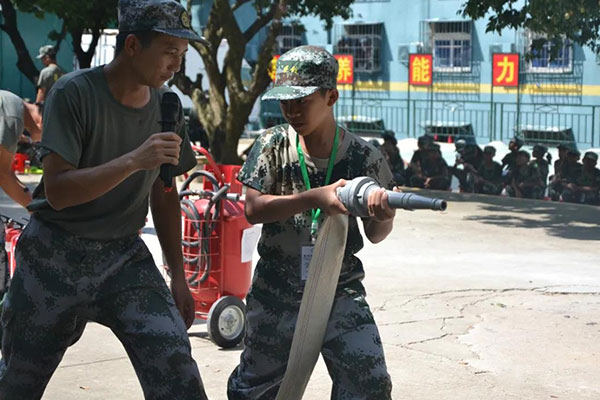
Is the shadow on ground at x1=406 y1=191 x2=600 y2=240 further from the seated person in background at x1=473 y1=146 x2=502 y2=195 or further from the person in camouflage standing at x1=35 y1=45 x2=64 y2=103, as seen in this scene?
the person in camouflage standing at x1=35 y1=45 x2=64 y2=103

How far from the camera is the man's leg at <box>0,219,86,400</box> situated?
12.0ft

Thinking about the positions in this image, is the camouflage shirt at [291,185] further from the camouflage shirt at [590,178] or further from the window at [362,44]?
the window at [362,44]

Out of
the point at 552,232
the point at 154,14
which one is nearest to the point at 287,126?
the point at 154,14

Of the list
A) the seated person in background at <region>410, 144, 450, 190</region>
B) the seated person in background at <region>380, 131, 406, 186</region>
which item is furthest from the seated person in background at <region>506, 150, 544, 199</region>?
the seated person in background at <region>380, 131, 406, 186</region>

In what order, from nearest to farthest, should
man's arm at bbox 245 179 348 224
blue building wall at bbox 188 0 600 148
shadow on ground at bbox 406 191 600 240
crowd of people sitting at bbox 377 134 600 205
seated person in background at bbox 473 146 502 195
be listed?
Result: man's arm at bbox 245 179 348 224 < shadow on ground at bbox 406 191 600 240 < crowd of people sitting at bbox 377 134 600 205 < seated person in background at bbox 473 146 502 195 < blue building wall at bbox 188 0 600 148

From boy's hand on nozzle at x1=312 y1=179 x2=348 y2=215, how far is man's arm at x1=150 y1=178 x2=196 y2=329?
653 millimetres

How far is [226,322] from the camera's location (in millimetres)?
6582

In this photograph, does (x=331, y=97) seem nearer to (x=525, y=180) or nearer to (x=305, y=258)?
(x=305, y=258)

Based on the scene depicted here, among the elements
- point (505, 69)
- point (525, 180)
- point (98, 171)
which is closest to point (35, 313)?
point (98, 171)

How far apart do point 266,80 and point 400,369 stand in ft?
37.0

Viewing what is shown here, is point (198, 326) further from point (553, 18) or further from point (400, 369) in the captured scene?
point (553, 18)

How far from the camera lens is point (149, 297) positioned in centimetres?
373

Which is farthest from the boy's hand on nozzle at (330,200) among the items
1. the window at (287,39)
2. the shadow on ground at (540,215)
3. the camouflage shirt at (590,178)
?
the window at (287,39)

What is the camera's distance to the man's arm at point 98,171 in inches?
134
